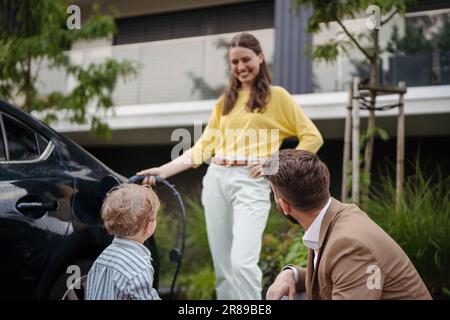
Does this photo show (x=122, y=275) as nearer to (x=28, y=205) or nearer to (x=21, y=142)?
(x=28, y=205)

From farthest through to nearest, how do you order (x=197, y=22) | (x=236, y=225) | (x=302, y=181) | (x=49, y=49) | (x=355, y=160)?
(x=197, y=22) → (x=49, y=49) → (x=355, y=160) → (x=236, y=225) → (x=302, y=181)

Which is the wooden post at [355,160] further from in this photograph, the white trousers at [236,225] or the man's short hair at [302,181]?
the man's short hair at [302,181]

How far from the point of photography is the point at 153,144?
888 cm

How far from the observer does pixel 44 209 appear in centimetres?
194

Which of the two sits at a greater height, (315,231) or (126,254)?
(315,231)

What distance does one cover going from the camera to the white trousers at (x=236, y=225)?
247 cm

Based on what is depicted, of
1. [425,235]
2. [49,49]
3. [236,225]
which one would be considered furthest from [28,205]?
[49,49]

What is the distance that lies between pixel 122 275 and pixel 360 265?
760mm

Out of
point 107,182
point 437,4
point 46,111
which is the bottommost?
point 107,182

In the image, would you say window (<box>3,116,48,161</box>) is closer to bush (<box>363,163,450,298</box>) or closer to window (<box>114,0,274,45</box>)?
bush (<box>363,163,450,298</box>)
